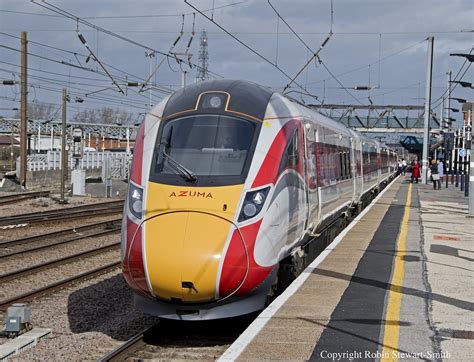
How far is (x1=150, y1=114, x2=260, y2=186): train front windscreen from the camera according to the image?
7996 millimetres

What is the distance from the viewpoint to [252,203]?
775 centimetres

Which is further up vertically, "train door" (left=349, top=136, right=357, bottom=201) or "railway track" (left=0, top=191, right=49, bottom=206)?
"train door" (left=349, top=136, right=357, bottom=201)

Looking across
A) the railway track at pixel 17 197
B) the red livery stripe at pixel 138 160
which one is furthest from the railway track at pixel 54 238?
the railway track at pixel 17 197

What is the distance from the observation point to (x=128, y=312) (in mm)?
9891

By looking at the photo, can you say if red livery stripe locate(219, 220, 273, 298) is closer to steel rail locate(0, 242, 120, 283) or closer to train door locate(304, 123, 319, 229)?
train door locate(304, 123, 319, 229)

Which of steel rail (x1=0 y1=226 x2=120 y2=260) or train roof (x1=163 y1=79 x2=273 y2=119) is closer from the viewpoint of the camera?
train roof (x1=163 y1=79 x2=273 y2=119)

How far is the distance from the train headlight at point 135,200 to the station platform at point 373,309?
6.26 ft

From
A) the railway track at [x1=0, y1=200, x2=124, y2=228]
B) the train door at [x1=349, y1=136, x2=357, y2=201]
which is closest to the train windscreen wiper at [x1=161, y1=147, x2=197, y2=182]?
the train door at [x1=349, y1=136, x2=357, y2=201]

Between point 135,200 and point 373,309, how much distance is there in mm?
3067

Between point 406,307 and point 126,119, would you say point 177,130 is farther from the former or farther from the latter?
point 126,119

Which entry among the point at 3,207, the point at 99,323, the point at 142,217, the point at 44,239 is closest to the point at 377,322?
the point at 142,217

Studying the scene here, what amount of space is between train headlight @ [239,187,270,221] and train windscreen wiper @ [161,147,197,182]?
70cm

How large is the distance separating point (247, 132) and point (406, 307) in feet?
9.44

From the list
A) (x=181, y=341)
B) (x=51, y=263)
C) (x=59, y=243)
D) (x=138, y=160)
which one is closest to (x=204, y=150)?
(x=138, y=160)
